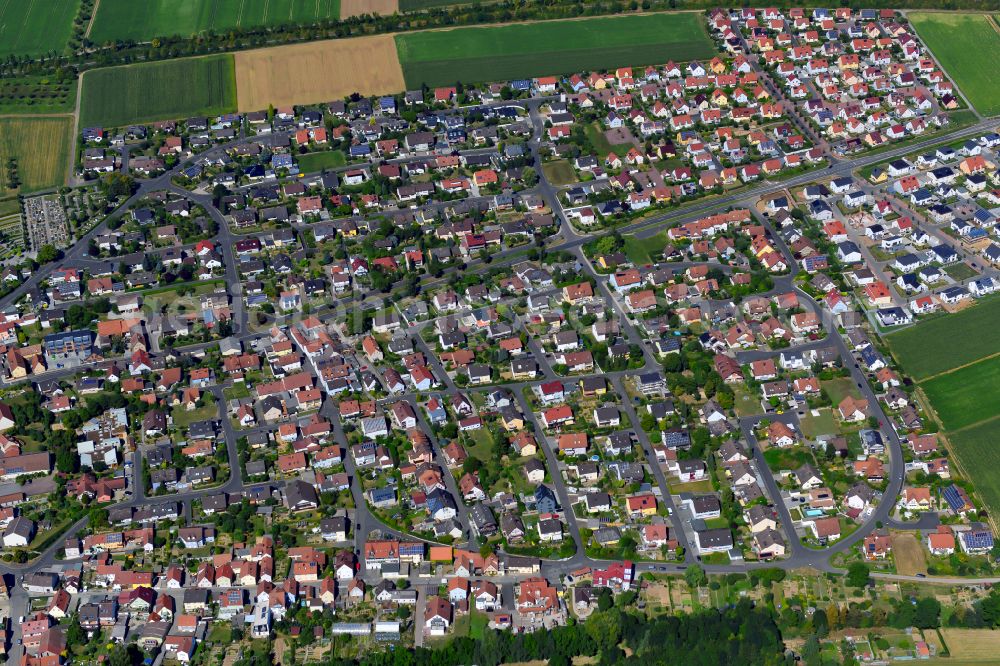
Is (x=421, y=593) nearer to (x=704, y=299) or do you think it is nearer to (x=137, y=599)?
(x=137, y=599)

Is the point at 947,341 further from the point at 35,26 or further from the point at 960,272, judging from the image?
the point at 35,26

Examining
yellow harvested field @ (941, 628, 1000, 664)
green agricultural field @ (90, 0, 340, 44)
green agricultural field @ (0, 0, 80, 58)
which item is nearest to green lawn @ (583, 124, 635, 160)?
green agricultural field @ (90, 0, 340, 44)

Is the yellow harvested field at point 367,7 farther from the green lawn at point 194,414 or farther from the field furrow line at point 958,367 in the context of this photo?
the field furrow line at point 958,367

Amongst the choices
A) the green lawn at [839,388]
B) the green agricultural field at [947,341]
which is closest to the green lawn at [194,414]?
the green lawn at [839,388]

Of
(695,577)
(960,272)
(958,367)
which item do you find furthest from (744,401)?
(960,272)

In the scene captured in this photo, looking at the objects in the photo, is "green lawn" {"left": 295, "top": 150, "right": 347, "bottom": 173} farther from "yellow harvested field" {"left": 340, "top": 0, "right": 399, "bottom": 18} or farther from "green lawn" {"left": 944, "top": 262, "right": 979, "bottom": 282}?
"green lawn" {"left": 944, "top": 262, "right": 979, "bottom": 282}
